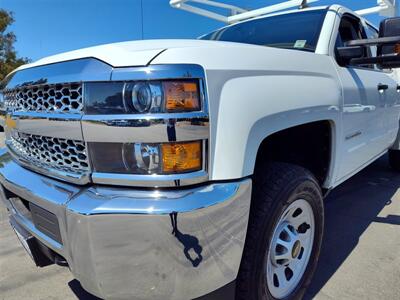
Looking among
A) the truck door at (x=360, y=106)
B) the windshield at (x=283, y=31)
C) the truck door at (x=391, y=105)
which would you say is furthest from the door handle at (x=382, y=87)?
the windshield at (x=283, y=31)

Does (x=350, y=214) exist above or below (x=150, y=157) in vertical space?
below

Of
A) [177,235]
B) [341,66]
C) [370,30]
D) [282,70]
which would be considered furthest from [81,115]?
[370,30]

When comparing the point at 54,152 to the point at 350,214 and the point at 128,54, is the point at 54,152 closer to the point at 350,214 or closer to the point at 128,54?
the point at 128,54

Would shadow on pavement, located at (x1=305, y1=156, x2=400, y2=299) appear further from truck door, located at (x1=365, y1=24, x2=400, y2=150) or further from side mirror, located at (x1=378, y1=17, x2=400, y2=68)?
side mirror, located at (x1=378, y1=17, x2=400, y2=68)

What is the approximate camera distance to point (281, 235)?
79.0 inches

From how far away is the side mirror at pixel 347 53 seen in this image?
2436 mm

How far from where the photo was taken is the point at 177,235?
4.39ft

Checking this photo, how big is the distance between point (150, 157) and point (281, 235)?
100cm

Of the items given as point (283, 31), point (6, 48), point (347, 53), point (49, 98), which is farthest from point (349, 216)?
point (6, 48)

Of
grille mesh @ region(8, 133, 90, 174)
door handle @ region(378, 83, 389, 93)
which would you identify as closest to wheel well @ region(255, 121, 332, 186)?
grille mesh @ region(8, 133, 90, 174)

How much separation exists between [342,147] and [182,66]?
5.19ft

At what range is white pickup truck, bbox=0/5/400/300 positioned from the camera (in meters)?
1.37

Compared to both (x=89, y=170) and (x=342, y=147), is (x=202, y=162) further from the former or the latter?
(x=342, y=147)

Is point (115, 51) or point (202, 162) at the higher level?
point (115, 51)
